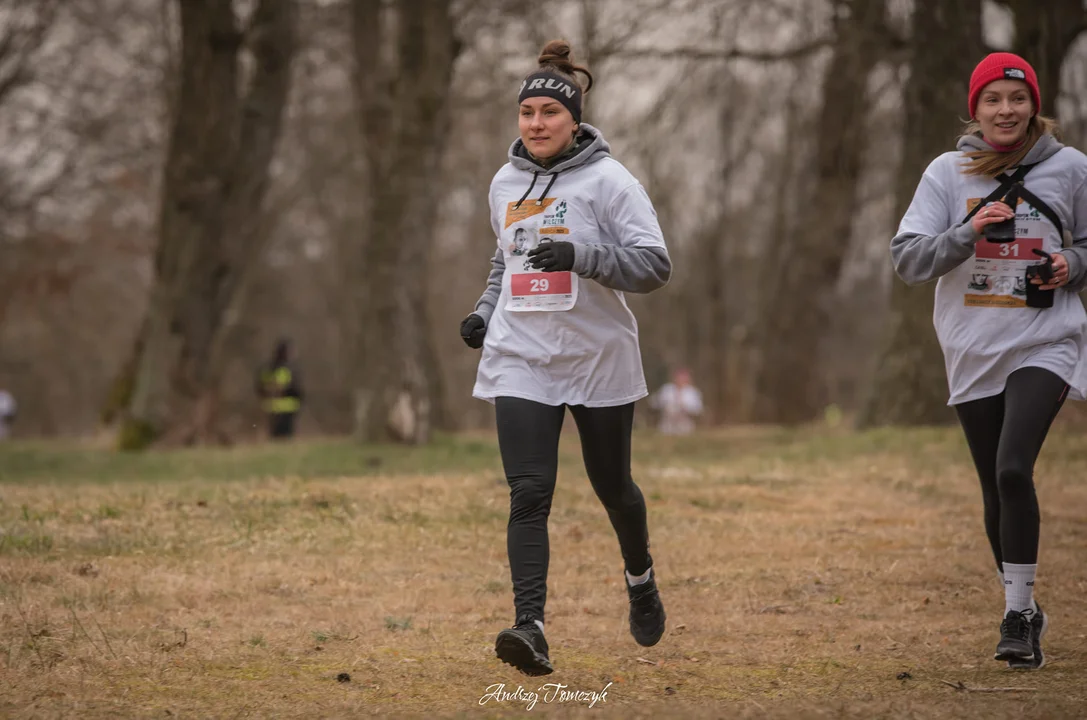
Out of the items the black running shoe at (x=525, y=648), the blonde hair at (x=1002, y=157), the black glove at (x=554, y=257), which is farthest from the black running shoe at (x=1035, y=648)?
the black glove at (x=554, y=257)

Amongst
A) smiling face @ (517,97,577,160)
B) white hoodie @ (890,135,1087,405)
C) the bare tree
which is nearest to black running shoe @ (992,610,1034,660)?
white hoodie @ (890,135,1087,405)

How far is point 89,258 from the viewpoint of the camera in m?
40.7

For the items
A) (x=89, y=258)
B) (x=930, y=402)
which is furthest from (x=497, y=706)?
(x=89, y=258)

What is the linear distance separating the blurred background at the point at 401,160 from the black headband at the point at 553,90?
11.2m

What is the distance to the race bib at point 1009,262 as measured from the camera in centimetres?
582

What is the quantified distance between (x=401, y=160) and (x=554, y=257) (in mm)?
12798

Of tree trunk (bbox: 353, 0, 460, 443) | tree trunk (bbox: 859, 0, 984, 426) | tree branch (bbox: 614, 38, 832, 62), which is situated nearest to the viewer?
tree trunk (bbox: 859, 0, 984, 426)

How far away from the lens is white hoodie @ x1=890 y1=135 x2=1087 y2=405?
5766 millimetres

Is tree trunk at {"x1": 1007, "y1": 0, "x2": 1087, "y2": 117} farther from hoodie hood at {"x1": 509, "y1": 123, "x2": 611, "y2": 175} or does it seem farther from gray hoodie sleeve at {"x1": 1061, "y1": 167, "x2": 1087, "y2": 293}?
hoodie hood at {"x1": 509, "y1": 123, "x2": 611, "y2": 175}

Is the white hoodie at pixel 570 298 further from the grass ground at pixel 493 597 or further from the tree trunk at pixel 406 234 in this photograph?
the tree trunk at pixel 406 234

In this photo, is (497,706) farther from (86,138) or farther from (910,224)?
A: (86,138)

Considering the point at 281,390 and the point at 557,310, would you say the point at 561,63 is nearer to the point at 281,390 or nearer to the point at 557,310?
the point at 557,310

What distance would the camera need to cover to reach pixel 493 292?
5812 mm

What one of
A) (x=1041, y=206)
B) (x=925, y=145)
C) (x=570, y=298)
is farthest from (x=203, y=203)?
(x=1041, y=206)
